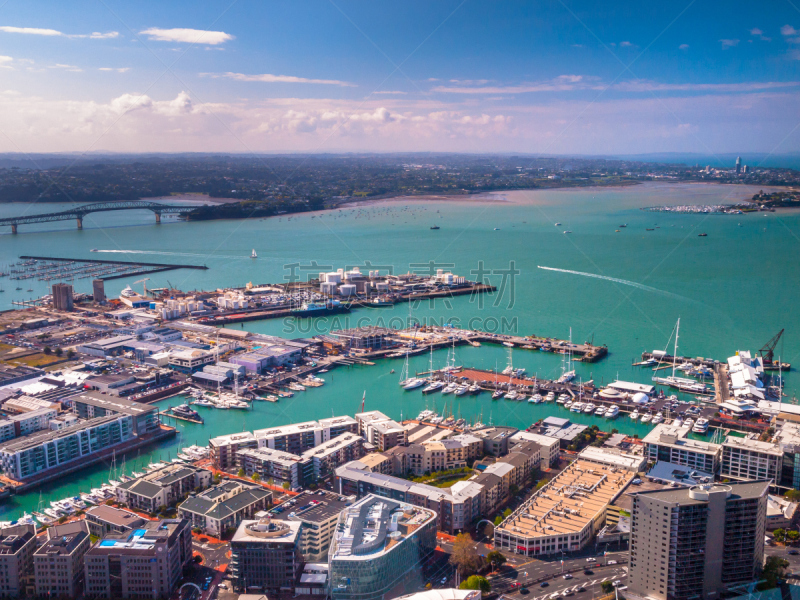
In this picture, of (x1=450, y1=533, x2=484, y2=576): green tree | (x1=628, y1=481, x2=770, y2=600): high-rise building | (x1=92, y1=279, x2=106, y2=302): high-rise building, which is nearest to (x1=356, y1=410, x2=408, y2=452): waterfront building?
(x1=450, y1=533, x2=484, y2=576): green tree

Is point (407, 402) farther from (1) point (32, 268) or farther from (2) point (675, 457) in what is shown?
(1) point (32, 268)

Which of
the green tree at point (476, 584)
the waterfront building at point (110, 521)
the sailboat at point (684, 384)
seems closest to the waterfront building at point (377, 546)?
the green tree at point (476, 584)

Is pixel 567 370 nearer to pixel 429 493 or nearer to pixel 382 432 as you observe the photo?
pixel 382 432

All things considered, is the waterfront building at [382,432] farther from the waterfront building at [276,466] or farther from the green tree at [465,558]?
the green tree at [465,558]

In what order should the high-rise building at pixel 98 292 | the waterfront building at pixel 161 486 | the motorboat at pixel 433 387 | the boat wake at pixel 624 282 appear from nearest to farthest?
the waterfront building at pixel 161 486 → the motorboat at pixel 433 387 → the high-rise building at pixel 98 292 → the boat wake at pixel 624 282

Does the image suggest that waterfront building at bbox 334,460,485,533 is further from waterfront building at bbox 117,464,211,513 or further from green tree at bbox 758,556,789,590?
green tree at bbox 758,556,789,590

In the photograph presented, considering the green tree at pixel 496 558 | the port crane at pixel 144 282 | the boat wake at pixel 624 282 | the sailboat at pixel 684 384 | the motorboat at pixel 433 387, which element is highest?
the boat wake at pixel 624 282
